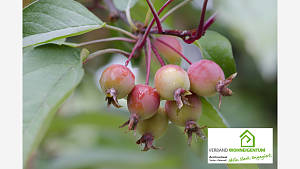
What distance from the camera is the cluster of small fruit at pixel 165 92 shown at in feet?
3.13

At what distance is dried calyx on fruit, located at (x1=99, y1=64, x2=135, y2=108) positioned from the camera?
3.11 ft

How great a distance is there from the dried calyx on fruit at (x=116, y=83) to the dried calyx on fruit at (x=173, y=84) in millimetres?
87

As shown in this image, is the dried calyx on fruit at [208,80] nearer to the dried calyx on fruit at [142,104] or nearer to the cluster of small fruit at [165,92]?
the cluster of small fruit at [165,92]

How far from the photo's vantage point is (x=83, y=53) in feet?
3.31

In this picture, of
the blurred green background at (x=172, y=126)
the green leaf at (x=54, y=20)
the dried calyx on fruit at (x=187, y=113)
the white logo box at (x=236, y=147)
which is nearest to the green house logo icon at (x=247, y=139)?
the white logo box at (x=236, y=147)

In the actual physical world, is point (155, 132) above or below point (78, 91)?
below

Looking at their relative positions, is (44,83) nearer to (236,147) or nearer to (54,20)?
(54,20)

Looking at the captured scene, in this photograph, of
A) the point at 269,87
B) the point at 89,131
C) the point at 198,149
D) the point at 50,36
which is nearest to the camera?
the point at 50,36

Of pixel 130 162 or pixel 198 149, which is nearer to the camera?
→ pixel 130 162

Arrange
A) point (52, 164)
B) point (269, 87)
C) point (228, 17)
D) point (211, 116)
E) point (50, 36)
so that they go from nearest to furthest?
point (50, 36) → point (211, 116) → point (228, 17) → point (52, 164) → point (269, 87)

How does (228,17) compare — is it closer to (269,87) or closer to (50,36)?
(50,36)

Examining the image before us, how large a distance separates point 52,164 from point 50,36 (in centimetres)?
114

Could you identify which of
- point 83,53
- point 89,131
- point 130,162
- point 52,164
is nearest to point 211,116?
point 83,53

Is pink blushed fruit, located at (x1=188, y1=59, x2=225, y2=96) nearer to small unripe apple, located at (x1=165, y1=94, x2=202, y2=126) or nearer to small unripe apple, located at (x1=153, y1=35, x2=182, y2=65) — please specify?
small unripe apple, located at (x1=165, y1=94, x2=202, y2=126)
